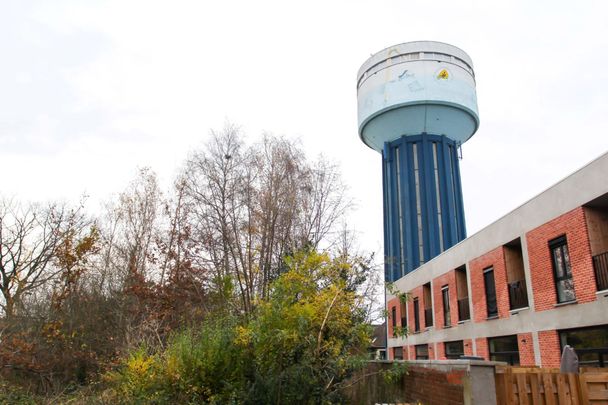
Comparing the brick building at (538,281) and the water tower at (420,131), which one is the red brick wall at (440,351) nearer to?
the brick building at (538,281)

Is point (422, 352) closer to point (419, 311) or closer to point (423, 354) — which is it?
point (423, 354)

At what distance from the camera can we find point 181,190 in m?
18.7

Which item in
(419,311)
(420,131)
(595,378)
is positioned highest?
(420,131)

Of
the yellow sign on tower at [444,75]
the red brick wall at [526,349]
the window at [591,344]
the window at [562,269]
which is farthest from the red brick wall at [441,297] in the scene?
the yellow sign on tower at [444,75]

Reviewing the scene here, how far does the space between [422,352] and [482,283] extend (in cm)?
849

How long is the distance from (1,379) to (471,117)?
97.9 feet

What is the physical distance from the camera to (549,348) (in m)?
12.8

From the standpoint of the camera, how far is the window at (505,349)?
48.9 ft

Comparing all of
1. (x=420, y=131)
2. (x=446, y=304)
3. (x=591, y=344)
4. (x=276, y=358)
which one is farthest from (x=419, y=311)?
(x=276, y=358)

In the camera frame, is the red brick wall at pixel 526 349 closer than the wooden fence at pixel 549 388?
No

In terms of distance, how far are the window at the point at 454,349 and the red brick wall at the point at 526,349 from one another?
4893mm

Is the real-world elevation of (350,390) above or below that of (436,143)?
below

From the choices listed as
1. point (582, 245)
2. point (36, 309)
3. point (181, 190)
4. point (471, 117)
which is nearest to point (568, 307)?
point (582, 245)

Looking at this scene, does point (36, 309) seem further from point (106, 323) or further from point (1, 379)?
point (1, 379)
